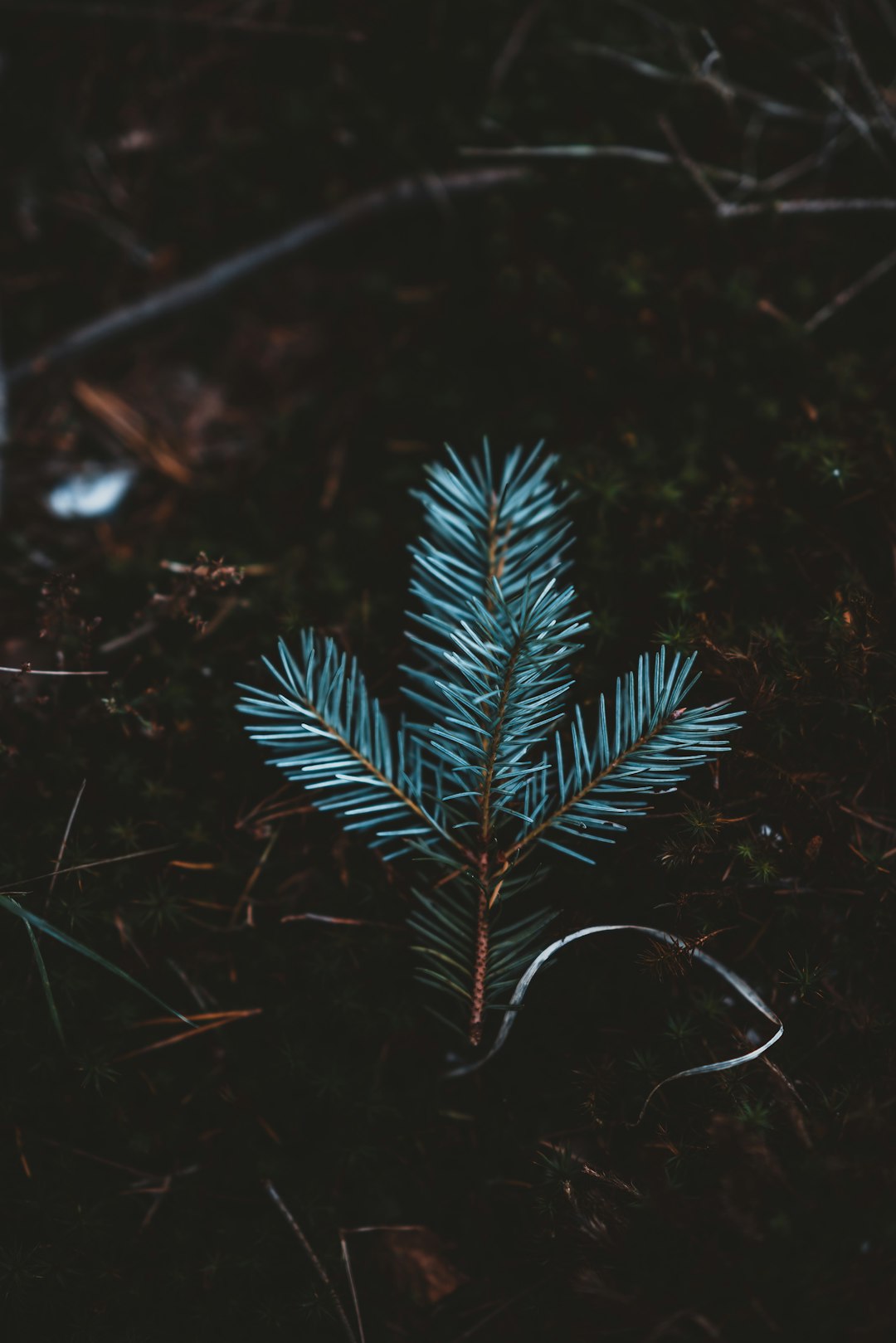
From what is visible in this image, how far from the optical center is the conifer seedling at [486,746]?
153 centimetres

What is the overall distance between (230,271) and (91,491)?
37.1 inches

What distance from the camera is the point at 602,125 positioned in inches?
100

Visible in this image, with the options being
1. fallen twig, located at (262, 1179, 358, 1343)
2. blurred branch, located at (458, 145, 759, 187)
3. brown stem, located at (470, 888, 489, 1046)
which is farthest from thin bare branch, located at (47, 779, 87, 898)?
blurred branch, located at (458, 145, 759, 187)

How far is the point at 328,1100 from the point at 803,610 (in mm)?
1637

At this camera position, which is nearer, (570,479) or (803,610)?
(803,610)

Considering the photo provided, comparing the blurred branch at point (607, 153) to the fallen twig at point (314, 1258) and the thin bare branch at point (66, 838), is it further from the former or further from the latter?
the fallen twig at point (314, 1258)

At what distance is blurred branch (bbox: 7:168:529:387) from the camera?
2791 mm

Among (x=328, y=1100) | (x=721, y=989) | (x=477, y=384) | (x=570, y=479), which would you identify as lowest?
(x=328, y=1100)

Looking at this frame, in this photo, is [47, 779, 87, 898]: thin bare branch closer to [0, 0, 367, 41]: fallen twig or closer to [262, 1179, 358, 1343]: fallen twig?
[262, 1179, 358, 1343]: fallen twig

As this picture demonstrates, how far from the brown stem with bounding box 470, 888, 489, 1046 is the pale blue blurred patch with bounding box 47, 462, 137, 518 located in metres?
2.00

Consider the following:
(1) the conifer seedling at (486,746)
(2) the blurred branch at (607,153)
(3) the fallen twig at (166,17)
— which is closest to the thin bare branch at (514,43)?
(2) the blurred branch at (607,153)

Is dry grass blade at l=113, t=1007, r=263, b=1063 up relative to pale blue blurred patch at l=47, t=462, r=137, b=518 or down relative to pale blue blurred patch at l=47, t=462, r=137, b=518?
down

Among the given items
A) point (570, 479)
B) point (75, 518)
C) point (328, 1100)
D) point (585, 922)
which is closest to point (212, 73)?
point (75, 518)

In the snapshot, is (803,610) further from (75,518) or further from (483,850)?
(75,518)
